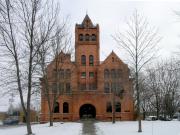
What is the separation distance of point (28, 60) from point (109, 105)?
43.9 meters

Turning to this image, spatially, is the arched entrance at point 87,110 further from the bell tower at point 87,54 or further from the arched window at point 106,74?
the arched window at point 106,74

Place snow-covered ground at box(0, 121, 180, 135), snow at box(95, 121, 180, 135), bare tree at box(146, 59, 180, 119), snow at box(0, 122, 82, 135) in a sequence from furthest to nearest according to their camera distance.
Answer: bare tree at box(146, 59, 180, 119)
snow at box(0, 122, 82, 135)
snow-covered ground at box(0, 121, 180, 135)
snow at box(95, 121, 180, 135)

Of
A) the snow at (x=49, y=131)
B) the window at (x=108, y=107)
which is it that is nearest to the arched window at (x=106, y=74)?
the window at (x=108, y=107)

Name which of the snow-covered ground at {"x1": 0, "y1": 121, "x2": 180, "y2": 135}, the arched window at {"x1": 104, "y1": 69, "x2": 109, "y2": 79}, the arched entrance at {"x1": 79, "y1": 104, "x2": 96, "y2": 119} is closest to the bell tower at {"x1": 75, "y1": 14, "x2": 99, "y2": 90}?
the arched window at {"x1": 104, "y1": 69, "x2": 109, "y2": 79}

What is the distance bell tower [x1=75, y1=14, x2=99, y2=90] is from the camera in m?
74.8

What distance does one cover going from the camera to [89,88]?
245ft

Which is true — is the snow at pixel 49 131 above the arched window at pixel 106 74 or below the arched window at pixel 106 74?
below

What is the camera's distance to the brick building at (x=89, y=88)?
72000 mm

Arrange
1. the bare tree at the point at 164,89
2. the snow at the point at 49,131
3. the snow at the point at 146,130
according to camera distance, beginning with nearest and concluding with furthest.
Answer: the snow at the point at 146,130
the snow at the point at 49,131
the bare tree at the point at 164,89

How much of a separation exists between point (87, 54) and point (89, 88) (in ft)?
21.7

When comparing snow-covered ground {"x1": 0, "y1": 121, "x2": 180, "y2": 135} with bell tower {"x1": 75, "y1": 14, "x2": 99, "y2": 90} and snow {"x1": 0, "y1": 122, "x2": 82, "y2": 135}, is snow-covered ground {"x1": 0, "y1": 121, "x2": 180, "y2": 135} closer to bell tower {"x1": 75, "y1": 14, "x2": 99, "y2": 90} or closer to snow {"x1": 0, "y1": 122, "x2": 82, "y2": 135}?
snow {"x1": 0, "y1": 122, "x2": 82, "y2": 135}

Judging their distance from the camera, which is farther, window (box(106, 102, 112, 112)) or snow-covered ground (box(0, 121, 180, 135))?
window (box(106, 102, 112, 112))

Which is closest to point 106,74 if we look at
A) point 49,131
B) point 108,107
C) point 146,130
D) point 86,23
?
point 108,107

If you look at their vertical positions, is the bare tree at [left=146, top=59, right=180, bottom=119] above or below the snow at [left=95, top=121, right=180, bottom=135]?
above
